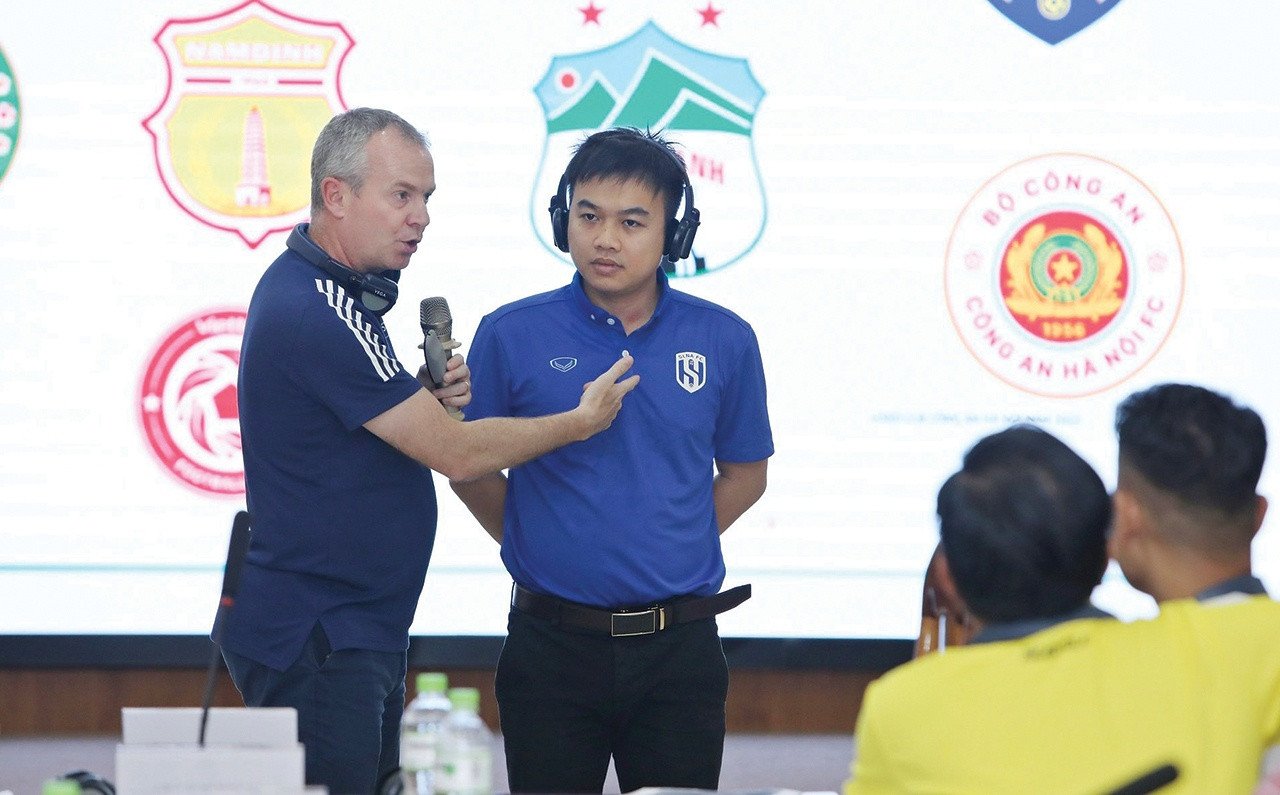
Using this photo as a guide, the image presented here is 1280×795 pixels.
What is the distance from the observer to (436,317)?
239cm

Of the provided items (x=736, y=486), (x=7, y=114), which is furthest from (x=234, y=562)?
(x=7, y=114)

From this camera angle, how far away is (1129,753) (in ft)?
4.09

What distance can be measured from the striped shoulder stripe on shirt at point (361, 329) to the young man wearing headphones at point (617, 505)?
0.31 m

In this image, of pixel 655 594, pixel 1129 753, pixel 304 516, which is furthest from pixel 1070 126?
pixel 1129 753

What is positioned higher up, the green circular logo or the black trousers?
the green circular logo

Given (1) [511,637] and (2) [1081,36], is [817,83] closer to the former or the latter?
(2) [1081,36]

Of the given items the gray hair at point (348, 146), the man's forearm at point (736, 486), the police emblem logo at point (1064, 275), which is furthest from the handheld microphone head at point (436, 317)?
the police emblem logo at point (1064, 275)

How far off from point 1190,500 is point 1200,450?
61 mm

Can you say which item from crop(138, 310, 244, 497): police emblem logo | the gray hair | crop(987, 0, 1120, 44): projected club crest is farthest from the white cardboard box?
crop(987, 0, 1120, 44): projected club crest

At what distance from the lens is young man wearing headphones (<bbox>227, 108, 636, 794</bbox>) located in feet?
7.18

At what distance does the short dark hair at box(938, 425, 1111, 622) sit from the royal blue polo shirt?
3.65 feet

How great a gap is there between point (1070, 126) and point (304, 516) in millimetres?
2684

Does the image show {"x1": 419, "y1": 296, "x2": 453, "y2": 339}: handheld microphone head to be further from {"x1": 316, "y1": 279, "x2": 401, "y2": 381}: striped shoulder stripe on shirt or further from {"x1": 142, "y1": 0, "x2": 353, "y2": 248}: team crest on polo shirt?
{"x1": 142, "y1": 0, "x2": 353, "y2": 248}: team crest on polo shirt

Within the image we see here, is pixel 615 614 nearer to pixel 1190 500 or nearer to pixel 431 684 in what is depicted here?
pixel 431 684
